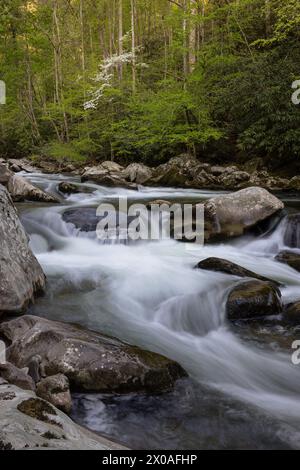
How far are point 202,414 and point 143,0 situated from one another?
27.9m

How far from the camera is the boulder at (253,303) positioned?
4590 mm

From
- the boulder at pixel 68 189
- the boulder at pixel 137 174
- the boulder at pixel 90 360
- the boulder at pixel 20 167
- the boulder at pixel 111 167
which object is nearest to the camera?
the boulder at pixel 90 360

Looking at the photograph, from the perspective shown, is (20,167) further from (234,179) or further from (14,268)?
(14,268)

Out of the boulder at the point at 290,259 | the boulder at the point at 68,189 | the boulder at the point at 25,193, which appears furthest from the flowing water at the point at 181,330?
the boulder at the point at 68,189

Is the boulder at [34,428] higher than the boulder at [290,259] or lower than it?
higher

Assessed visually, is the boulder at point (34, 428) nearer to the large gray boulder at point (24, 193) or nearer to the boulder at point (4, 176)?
the large gray boulder at point (24, 193)

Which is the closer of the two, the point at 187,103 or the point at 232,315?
the point at 232,315

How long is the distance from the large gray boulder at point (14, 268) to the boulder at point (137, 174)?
27.9 feet

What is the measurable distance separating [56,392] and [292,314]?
2887 mm

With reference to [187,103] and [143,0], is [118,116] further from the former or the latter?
[143,0]

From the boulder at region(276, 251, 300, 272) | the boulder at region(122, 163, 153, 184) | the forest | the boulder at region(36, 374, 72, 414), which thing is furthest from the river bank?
the boulder at region(36, 374, 72, 414)

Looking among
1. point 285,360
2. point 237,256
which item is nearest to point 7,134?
point 237,256

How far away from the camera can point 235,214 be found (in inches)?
288

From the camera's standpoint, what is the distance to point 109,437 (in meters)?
2.73
